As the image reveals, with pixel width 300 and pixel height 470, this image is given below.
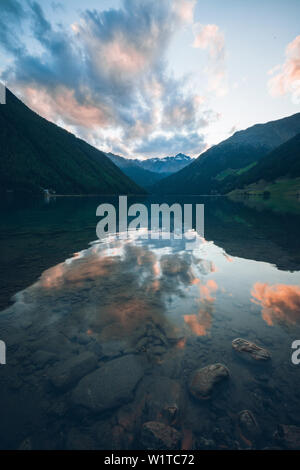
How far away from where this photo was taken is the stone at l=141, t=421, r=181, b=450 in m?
4.49

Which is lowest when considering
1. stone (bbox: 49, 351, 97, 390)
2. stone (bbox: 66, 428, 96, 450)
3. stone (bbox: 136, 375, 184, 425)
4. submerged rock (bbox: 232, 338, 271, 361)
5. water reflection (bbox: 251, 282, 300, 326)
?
stone (bbox: 66, 428, 96, 450)

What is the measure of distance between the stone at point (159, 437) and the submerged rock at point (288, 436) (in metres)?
2.30

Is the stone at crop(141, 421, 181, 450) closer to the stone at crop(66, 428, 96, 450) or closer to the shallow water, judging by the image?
the shallow water

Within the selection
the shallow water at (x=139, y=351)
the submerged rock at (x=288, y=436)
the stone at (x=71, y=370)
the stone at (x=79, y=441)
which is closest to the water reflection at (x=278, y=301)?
Answer: the shallow water at (x=139, y=351)

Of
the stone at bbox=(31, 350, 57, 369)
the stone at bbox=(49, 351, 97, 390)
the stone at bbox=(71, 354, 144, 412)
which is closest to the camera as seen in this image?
the stone at bbox=(71, 354, 144, 412)

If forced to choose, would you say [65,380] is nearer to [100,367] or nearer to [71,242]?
[100,367]

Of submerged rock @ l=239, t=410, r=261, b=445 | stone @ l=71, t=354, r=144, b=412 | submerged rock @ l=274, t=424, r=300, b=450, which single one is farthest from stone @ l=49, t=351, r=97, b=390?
submerged rock @ l=274, t=424, r=300, b=450

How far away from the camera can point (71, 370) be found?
621 cm

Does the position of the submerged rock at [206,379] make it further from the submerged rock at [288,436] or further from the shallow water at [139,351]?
the submerged rock at [288,436]

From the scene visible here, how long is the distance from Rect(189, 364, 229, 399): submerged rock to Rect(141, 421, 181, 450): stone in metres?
1.20

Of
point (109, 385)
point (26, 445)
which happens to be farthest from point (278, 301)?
point (26, 445)
